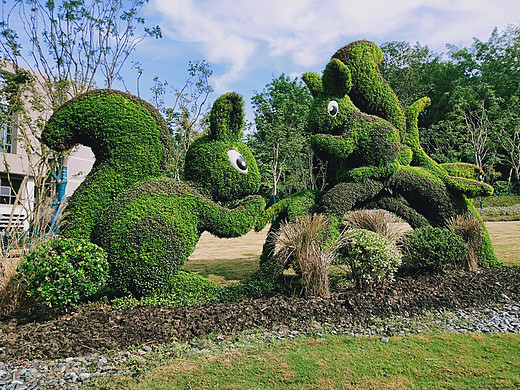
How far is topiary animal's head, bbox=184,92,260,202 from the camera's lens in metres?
5.60

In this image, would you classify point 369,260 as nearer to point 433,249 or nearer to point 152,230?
point 433,249

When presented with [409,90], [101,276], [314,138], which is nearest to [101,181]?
[101,276]

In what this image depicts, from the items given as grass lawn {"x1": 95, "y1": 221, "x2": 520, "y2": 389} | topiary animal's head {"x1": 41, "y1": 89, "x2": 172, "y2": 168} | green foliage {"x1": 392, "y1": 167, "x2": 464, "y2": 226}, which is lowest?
grass lawn {"x1": 95, "y1": 221, "x2": 520, "y2": 389}

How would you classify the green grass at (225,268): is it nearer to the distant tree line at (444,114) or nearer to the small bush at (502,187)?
the distant tree line at (444,114)

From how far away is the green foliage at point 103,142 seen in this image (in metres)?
5.09

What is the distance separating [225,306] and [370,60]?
607 centimetres

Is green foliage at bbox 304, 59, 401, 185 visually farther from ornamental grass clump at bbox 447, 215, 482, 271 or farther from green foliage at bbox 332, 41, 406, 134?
ornamental grass clump at bbox 447, 215, 482, 271

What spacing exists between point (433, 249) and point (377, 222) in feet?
3.66

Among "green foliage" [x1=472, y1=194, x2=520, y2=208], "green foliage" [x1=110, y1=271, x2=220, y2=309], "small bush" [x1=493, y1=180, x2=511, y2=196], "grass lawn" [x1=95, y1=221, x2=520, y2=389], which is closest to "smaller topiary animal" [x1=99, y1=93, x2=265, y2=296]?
"green foliage" [x1=110, y1=271, x2=220, y2=309]

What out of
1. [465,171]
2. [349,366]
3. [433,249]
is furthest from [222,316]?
[465,171]

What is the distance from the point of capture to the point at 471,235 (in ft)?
23.4

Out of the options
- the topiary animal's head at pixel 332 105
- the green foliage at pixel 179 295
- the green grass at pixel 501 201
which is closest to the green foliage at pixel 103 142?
the green foliage at pixel 179 295

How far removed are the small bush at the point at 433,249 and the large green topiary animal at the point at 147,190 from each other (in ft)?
10.2

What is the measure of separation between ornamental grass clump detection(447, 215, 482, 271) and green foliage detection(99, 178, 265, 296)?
4.95 meters
